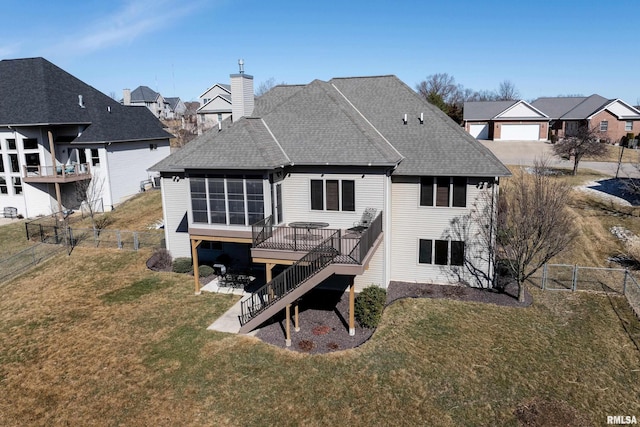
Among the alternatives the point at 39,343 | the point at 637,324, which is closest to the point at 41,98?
the point at 39,343

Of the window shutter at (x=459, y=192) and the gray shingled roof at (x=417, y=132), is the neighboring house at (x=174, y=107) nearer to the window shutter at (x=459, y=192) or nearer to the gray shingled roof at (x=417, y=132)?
the gray shingled roof at (x=417, y=132)

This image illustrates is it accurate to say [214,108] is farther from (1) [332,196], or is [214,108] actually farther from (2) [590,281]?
(2) [590,281]

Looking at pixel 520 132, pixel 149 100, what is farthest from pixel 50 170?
pixel 149 100

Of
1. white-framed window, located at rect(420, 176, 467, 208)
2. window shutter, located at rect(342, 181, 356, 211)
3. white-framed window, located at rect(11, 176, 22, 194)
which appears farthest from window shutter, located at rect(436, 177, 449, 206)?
white-framed window, located at rect(11, 176, 22, 194)

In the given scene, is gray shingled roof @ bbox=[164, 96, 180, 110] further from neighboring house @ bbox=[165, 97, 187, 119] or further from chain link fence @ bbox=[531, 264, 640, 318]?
chain link fence @ bbox=[531, 264, 640, 318]

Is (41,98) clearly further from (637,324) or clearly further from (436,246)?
(637,324)

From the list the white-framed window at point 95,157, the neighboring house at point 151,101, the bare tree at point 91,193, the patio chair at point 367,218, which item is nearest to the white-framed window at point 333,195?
the patio chair at point 367,218

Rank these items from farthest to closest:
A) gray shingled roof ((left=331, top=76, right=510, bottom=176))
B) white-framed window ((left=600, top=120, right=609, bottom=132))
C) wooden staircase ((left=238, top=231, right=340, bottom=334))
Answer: white-framed window ((left=600, top=120, right=609, bottom=132))
gray shingled roof ((left=331, top=76, right=510, bottom=176))
wooden staircase ((left=238, top=231, right=340, bottom=334))
